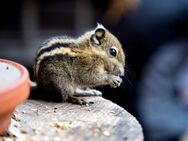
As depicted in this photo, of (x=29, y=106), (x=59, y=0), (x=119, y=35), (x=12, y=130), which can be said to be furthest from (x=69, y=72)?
(x=59, y=0)

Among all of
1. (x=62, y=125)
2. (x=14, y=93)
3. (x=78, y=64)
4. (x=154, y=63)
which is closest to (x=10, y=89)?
(x=14, y=93)

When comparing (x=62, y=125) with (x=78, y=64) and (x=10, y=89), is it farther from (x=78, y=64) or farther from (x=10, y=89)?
(x=78, y=64)

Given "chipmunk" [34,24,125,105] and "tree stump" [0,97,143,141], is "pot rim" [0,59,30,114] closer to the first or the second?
"tree stump" [0,97,143,141]

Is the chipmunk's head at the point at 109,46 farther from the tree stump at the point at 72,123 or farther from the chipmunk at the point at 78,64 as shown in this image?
the tree stump at the point at 72,123

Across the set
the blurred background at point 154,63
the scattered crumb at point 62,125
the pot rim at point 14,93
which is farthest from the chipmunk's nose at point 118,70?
the blurred background at point 154,63

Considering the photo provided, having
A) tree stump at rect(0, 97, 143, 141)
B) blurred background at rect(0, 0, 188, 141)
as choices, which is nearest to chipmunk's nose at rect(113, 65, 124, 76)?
tree stump at rect(0, 97, 143, 141)

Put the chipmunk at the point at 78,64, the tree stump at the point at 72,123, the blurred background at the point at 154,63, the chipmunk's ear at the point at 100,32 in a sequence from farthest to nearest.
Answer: the blurred background at the point at 154,63, the chipmunk's ear at the point at 100,32, the chipmunk at the point at 78,64, the tree stump at the point at 72,123

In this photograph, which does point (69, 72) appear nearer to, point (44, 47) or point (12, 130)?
point (44, 47)
